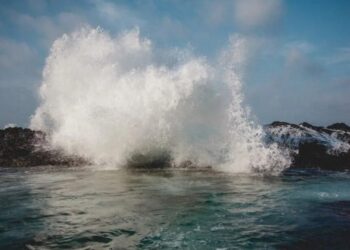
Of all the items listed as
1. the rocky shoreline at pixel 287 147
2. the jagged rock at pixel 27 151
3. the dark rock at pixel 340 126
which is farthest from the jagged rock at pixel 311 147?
the jagged rock at pixel 27 151

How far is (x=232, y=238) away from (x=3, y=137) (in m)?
25.8

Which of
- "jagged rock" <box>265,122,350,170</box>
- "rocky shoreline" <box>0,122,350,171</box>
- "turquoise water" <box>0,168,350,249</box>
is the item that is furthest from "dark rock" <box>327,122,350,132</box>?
"turquoise water" <box>0,168,350,249</box>

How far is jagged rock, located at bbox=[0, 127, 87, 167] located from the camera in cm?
2378

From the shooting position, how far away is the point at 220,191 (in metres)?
12.4

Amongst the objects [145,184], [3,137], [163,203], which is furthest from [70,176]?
[3,137]

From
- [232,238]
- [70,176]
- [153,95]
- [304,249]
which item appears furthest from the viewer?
[153,95]

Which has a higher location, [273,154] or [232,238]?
[273,154]

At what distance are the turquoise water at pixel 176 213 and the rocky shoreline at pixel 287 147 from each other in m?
6.69

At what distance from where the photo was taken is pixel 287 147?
23.6 meters

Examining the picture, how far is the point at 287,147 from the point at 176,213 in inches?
615

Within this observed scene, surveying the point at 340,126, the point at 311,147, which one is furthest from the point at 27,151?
the point at 340,126

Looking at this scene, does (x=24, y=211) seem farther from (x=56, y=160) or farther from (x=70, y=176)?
(x=56, y=160)

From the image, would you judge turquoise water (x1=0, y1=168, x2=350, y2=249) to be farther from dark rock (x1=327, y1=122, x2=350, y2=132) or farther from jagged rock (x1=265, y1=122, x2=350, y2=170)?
dark rock (x1=327, y1=122, x2=350, y2=132)

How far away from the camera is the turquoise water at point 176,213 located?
23.3 ft
